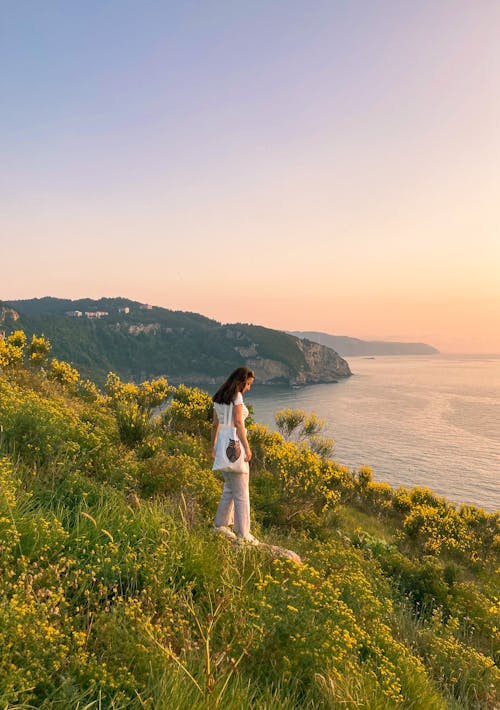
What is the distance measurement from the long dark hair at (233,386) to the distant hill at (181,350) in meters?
128

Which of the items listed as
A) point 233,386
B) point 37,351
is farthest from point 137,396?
point 233,386

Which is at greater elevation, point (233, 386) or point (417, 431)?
point (233, 386)

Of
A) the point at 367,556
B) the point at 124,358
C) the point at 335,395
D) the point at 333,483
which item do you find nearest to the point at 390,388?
the point at 335,395

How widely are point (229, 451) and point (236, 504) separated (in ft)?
2.67

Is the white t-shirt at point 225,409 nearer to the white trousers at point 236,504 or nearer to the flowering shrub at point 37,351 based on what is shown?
the white trousers at point 236,504

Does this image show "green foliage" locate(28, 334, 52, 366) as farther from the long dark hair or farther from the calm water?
the calm water

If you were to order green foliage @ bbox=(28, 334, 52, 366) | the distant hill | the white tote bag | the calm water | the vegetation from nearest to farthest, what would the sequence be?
the vegetation < the white tote bag < green foliage @ bbox=(28, 334, 52, 366) < the calm water < the distant hill

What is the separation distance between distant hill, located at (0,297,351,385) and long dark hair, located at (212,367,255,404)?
12769 cm

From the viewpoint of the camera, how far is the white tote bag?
19.3ft

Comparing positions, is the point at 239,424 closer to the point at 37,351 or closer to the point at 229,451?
the point at 229,451

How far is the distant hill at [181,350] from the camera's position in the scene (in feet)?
466

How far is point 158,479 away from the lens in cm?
652

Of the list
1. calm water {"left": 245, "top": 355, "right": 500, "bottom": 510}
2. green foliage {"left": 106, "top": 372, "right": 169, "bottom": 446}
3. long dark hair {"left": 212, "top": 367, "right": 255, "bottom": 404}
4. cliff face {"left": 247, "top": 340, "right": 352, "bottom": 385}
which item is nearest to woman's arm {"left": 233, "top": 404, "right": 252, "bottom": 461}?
long dark hair {"left": 212, "top": 367, "right": 255, "bottom": 404}

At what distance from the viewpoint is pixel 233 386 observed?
6.07 m
